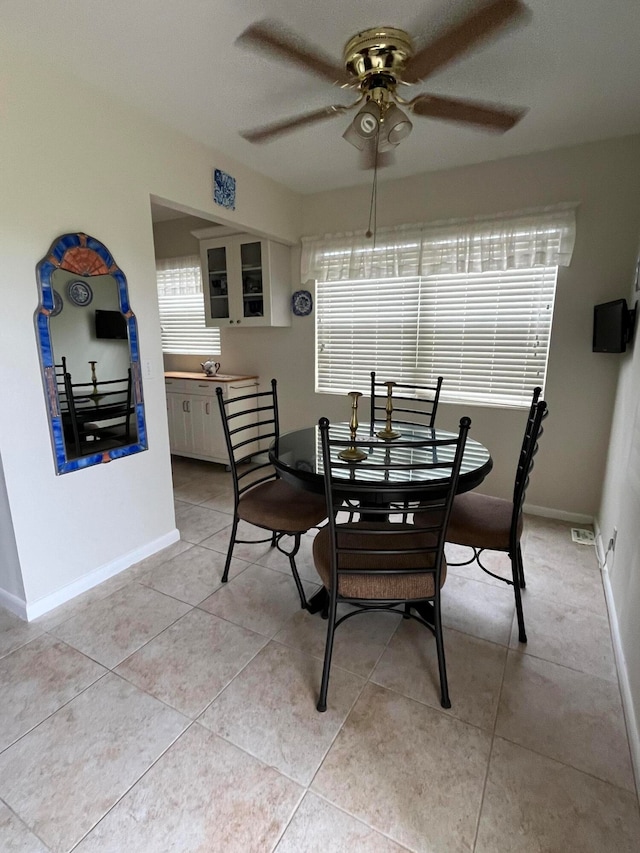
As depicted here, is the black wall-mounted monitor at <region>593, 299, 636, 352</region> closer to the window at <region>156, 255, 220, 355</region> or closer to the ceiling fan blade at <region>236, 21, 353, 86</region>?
the ceiling fan blade at <region>236, 21, 353, 86</region>

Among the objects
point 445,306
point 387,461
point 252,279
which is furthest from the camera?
point 252,279

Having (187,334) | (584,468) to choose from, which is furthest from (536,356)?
(187,334)

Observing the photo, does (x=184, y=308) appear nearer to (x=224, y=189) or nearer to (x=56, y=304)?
(x=224, y=189)

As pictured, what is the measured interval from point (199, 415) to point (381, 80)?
3.20 meters

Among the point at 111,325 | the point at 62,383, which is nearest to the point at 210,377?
the point at 111,325

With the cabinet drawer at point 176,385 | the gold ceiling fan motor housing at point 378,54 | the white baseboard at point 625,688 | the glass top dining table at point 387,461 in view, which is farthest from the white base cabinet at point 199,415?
the white baseboard at point 625,688

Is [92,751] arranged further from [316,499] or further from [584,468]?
[584,468]

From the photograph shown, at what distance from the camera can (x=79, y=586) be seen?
226cm

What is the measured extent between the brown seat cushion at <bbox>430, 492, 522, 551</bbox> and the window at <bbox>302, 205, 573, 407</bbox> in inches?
54.2

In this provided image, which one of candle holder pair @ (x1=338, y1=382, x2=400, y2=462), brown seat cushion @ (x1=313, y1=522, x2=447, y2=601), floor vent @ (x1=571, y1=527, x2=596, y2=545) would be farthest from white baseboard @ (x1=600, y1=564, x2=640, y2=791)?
candle holder pair @ (x1=338, y1=382, x2=400, y2=462)

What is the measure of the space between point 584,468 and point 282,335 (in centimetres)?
278

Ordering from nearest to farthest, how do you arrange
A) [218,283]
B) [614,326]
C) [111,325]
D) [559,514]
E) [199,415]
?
[111,325] → [614,326] → [559,514] → [218,283] → [199,415]

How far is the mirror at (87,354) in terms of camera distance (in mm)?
2004

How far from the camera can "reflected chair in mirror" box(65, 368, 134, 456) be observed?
2.16 metres
